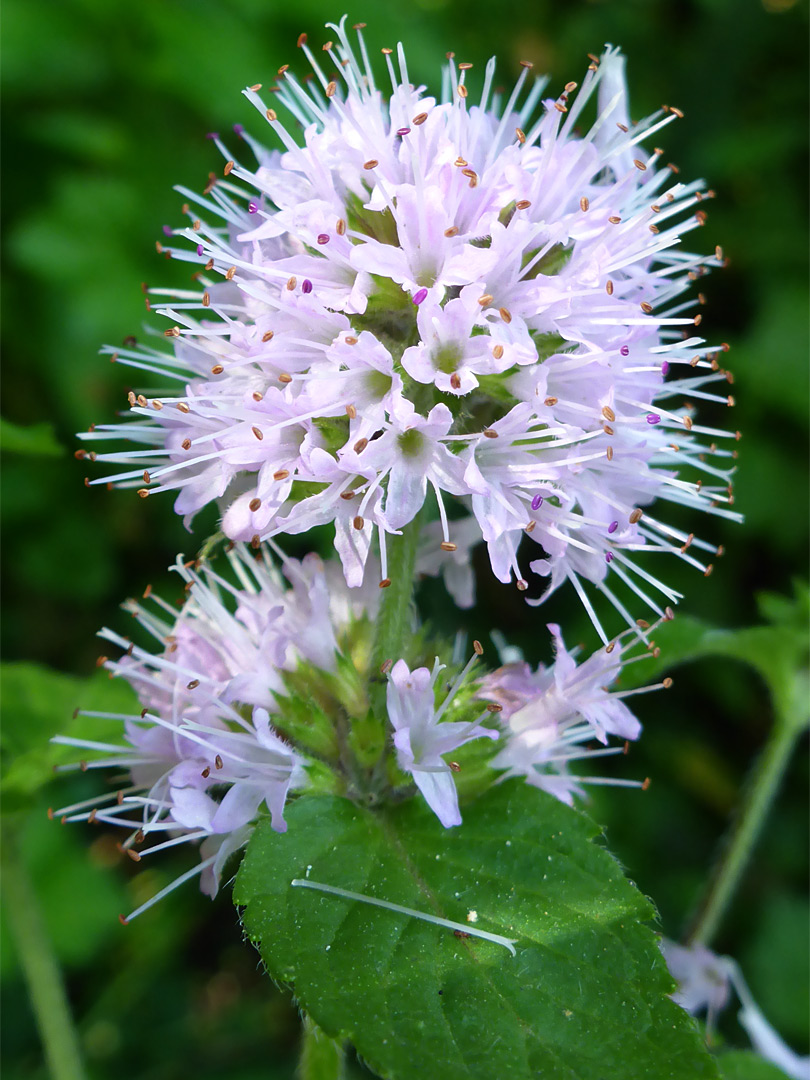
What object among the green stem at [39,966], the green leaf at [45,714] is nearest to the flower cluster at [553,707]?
the green leaf at [45,714]

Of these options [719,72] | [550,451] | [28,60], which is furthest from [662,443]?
[719,72]

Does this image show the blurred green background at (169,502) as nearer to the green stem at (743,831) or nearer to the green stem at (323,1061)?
the green stem at (743,831)

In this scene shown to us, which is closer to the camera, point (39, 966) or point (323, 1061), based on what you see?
point (323, 1061)

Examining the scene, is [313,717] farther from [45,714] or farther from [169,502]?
[169,502]

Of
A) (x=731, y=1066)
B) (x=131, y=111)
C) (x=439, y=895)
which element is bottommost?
(x=731, y=1066)

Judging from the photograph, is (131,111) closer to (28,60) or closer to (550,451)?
(28,60)

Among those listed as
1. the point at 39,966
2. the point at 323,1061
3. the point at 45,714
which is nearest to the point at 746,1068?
the point at 323,1061
